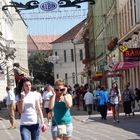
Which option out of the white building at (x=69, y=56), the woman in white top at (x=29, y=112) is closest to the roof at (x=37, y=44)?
the white building at (x=69, y=56)

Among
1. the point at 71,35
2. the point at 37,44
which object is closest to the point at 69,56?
the point at 71,35

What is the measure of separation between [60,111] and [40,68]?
11775 centimetres

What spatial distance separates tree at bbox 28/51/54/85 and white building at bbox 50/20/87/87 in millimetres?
9518

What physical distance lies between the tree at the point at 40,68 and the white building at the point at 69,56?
952cm

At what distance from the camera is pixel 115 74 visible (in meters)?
46.2

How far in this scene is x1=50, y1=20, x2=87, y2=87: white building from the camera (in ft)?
372

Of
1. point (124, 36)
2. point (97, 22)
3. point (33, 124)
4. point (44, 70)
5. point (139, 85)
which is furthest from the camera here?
point (44, 70)

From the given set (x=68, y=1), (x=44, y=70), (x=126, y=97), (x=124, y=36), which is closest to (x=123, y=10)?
(x=124, y=36)

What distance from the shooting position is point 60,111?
11.9 metres

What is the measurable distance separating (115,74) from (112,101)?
18927mm

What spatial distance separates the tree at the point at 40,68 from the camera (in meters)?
129

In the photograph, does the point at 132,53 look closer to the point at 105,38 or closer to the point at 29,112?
the point at 29,112

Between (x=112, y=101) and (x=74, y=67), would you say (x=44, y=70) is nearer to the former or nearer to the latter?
(x=74, y=67)

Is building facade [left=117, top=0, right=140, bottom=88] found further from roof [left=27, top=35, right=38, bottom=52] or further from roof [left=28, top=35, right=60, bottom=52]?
roof [left=27, top=35, right=38, bottom=52]
